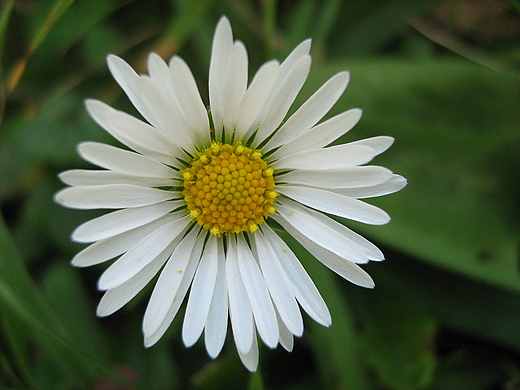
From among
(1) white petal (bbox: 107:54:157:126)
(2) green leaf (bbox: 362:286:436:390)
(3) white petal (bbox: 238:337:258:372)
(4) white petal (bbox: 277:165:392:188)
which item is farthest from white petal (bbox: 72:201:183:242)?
(2) green leaf (bbox: 362:286:436:390)

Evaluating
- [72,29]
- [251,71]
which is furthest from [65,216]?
[251,71]

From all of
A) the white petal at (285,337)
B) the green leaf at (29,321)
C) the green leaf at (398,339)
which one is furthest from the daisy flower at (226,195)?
the green leaf at (398,339)

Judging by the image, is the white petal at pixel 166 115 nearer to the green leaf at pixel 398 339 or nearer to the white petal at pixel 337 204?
the white petal at pixel 337 204

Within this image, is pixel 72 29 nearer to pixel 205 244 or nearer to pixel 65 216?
pixel 65 216

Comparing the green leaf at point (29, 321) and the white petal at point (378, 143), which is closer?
the white petal at point (378, 143)

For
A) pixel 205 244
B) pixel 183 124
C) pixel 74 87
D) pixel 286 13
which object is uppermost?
pixel 74 87

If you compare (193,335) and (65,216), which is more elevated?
(65,216)

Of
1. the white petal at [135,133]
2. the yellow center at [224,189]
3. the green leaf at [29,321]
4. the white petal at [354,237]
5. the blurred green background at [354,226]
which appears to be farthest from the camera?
the blurred green background at [354,226]
